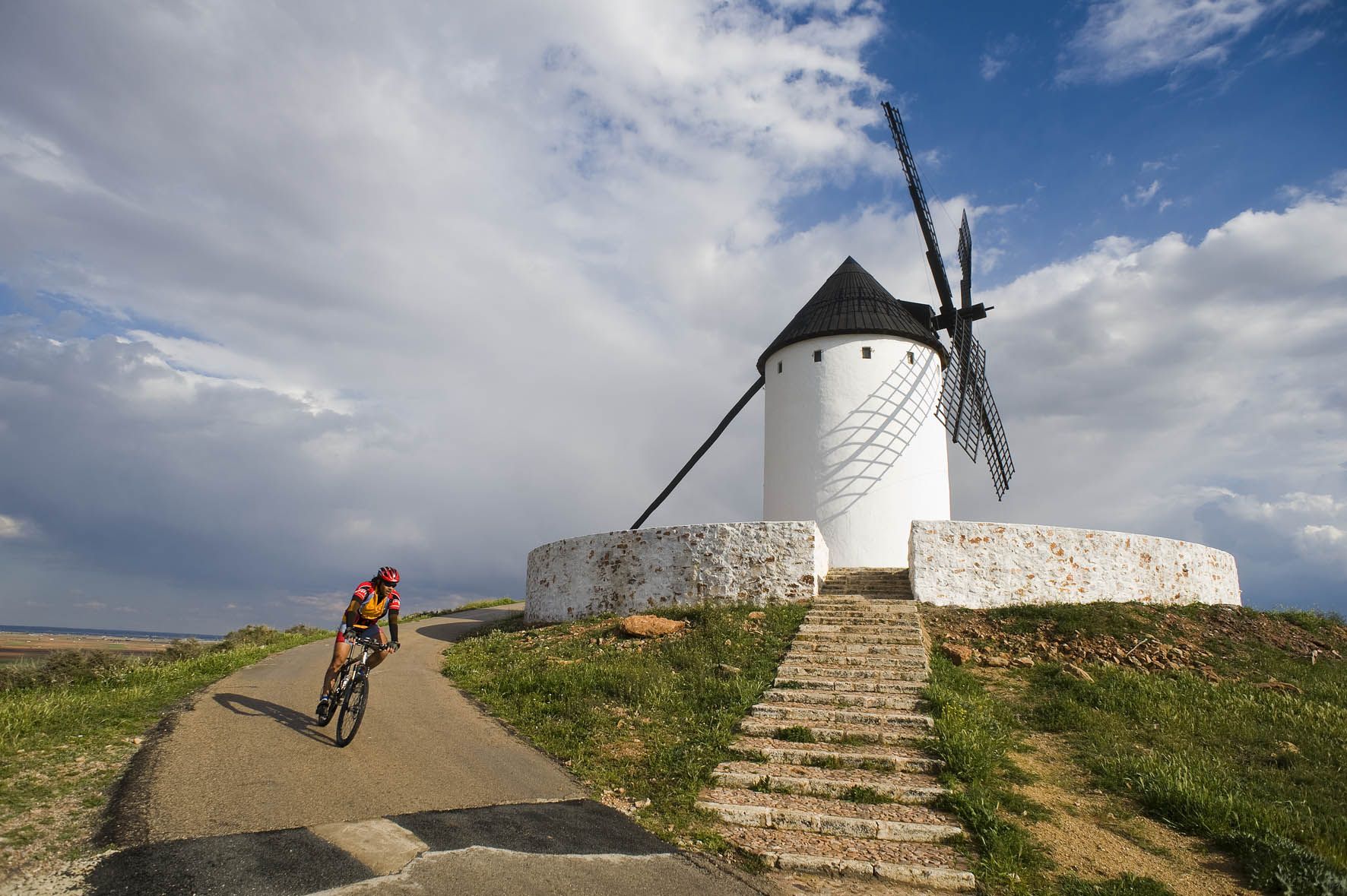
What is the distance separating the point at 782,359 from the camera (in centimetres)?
1969

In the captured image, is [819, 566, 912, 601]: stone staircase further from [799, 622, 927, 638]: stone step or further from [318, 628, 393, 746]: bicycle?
[318, 628, 393, 746]: bicycle

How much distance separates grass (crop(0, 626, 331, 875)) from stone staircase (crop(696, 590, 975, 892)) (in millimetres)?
4565

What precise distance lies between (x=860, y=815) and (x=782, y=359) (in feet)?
47.7

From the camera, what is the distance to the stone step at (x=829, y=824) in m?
5.91

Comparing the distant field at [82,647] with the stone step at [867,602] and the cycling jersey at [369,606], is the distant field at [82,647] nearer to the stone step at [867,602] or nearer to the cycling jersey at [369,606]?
the cycling jersey at [369,606]

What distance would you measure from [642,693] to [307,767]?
4.04 meters

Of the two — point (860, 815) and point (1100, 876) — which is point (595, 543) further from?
point (1100, 876)

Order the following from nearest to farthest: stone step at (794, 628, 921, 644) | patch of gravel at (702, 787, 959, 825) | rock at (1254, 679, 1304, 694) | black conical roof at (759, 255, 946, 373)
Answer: patch of gravel at (702, 787, 959, 825)
rock at (1254, 679, 1304, 694)
stone step at (794, 628, 921, 644)
black conical roof at (759, 255, 946, 373)

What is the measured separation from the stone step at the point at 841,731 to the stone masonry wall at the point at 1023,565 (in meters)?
6.12

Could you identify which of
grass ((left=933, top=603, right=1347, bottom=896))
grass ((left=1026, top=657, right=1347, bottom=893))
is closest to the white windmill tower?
grass ((left=933, top=603, right=1347, bottom=896))

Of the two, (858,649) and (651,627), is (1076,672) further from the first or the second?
(651,627)

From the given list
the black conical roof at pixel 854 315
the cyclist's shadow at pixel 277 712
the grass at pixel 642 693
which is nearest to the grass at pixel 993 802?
the grass at pixel 642 693

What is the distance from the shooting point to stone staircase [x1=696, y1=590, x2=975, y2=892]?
219 inches

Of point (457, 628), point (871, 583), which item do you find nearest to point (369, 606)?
point (871, 583)
